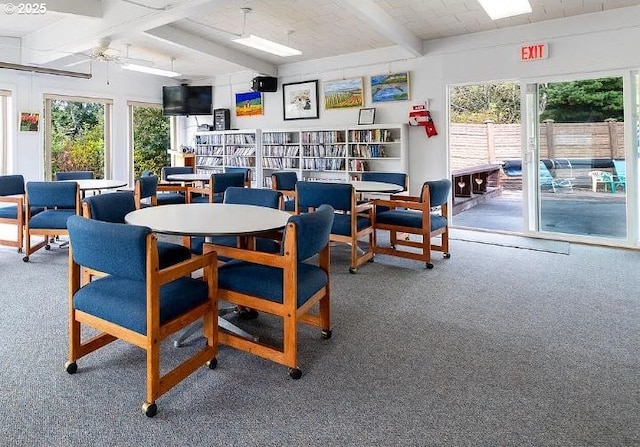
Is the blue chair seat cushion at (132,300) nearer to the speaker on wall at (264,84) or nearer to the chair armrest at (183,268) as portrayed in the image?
the chair armrest at (183,268)

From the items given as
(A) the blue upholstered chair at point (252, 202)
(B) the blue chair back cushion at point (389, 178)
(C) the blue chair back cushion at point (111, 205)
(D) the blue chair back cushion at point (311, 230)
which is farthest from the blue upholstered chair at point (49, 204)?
(B) the blue chair back cushion at point (389, 178)

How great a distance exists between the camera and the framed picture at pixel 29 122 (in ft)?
22.7

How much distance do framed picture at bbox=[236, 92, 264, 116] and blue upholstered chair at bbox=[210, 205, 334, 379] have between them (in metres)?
6.48

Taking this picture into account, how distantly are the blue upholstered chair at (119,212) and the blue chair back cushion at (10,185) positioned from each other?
2.98 meters

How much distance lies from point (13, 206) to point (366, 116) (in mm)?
4968

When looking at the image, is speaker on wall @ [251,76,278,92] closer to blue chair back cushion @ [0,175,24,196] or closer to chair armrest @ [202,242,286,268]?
blue chair back cushion @ [0,175,24,196]

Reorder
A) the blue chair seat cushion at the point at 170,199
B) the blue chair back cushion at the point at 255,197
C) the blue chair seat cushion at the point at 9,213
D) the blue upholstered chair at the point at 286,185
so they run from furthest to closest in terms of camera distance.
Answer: the blue chair seat cushion at the point at 170,199
the blue upholstered chair at the point at 286,185
the blue chair seat cushion at the point at 9,213
the blue chair back cushion at the point at 255,197

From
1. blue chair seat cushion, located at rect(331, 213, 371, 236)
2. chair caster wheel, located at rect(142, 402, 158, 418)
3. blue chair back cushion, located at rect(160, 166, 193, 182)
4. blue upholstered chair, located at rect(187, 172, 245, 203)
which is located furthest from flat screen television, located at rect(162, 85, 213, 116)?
chair caster wheel, located at rect(142, 402, 158, 418)

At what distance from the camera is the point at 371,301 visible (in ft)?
10.9

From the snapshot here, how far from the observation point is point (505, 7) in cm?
493

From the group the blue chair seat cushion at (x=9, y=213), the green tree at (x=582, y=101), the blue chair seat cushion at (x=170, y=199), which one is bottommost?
the blue chair seat cushion at (x=9, y=213)

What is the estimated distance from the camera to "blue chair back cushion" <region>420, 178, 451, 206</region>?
4.24 meters

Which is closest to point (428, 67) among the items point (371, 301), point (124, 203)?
point (371, 301)

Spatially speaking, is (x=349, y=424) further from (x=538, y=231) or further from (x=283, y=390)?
(x=538, y=231)
